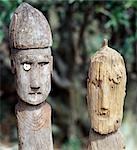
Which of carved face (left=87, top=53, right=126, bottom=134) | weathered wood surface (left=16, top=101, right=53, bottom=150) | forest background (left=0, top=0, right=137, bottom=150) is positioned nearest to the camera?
carved face (left=87, top=53, right=126, bottom=134)

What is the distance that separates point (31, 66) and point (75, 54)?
1396 mm

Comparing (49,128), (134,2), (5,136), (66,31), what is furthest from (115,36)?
(49,128)

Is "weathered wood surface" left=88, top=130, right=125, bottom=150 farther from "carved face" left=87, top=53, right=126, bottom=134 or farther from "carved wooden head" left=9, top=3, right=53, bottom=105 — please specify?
"carved wooden head" left=9, top=3, right=53, bottom=105

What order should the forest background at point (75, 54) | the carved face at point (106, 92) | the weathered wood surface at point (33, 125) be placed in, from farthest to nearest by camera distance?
the forest background at point (75, 54) → the weathered wood surface at point (33, 125) → the carved face at point (106, 92)

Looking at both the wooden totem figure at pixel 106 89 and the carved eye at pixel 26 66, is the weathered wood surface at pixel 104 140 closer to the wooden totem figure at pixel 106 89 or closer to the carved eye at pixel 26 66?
the wooden totem figure at pixel 106 89

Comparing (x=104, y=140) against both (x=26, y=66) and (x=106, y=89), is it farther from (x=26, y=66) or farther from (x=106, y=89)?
(x=26, y=66)

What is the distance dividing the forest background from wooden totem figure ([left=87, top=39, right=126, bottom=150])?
2.58 ft

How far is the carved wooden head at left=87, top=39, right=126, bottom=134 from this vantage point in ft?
5.77

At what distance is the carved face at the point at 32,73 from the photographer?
181cm

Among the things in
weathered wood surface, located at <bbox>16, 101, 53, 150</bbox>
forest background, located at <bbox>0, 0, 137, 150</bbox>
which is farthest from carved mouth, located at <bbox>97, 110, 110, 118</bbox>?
forest background, located at <bbox>0, 0, 137, 150</bbox>

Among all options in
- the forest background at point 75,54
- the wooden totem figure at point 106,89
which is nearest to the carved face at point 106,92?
the wooden totem figure at point 106,89

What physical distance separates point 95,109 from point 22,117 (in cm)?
27

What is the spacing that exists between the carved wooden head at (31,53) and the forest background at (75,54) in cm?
72

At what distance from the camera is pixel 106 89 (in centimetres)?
176
